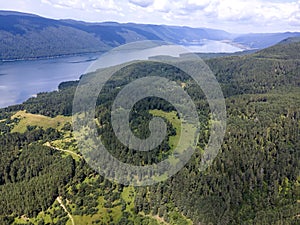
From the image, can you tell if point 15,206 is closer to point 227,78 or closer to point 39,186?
point 39,186

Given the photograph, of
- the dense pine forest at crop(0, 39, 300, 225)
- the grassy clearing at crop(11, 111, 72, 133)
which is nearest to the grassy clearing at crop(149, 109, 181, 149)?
the dense pine forest at crop(0, 39, 300, 225)

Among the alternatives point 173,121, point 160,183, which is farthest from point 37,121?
point 160,183

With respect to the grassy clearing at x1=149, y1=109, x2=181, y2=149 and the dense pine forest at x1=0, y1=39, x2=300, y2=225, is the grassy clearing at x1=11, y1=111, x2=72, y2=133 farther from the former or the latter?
the grassy clearing at x1=149, y1=109, x2=181, y2=149

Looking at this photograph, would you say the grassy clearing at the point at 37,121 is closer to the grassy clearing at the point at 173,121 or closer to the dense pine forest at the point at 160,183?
the dense pine forest at the point at 160,183

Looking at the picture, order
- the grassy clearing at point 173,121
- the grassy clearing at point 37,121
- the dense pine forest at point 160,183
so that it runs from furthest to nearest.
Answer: the grassy clearing at point 37,121
the grassy clearing at point 173,121
the dense pine forest at point 160,183

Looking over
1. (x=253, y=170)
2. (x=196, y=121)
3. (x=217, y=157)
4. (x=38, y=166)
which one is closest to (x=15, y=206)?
(x=38, y=166)

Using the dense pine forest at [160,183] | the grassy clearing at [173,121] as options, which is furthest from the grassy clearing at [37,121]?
the grassy clearing at [173,121]

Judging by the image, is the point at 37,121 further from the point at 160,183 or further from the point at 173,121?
the point at 160,183
